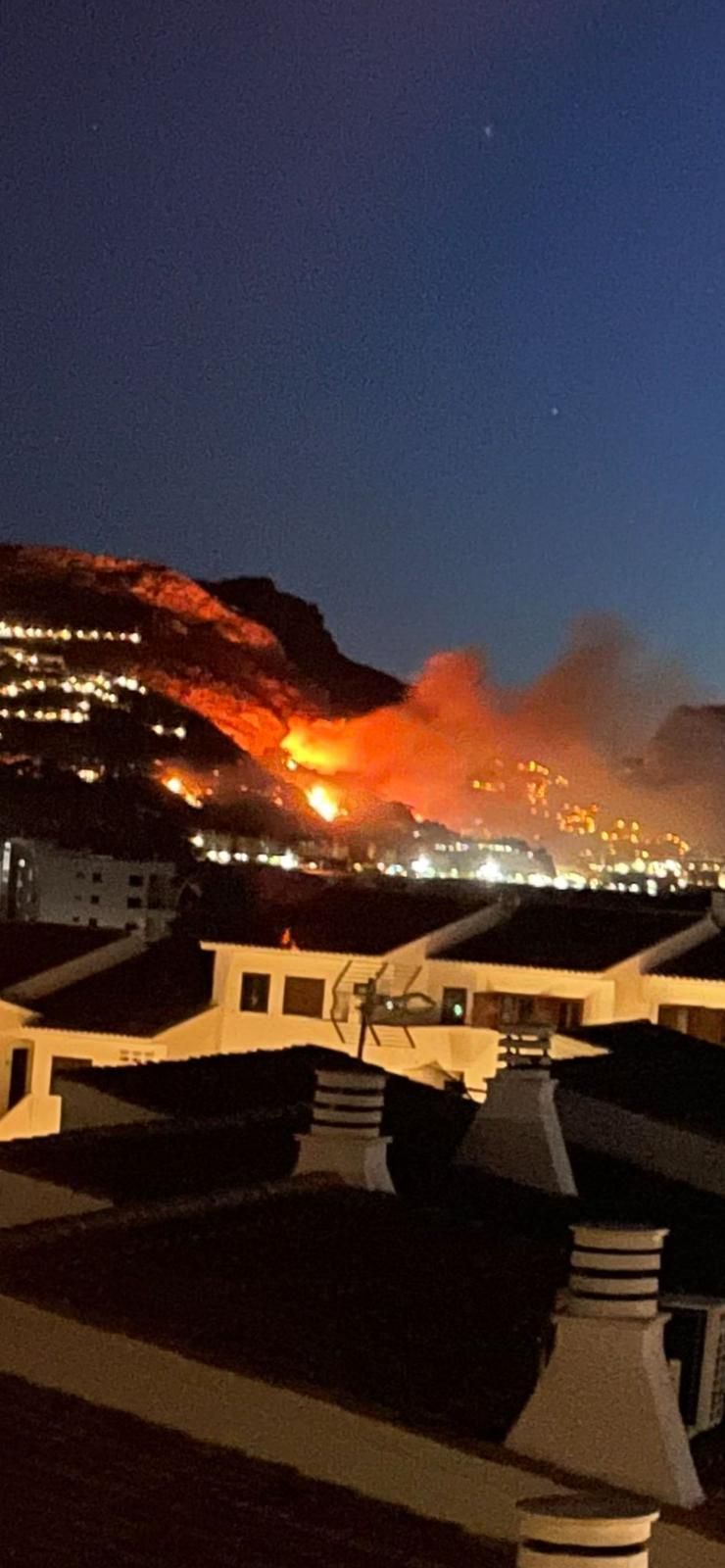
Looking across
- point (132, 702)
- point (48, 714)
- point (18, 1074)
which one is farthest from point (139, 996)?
point (132, 702)

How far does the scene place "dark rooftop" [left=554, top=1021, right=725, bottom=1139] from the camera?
16172 millimetres

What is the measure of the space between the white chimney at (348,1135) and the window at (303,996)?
23.8m

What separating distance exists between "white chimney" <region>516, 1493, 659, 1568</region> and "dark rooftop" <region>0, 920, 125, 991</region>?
2896 centimetres

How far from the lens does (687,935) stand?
35469mm

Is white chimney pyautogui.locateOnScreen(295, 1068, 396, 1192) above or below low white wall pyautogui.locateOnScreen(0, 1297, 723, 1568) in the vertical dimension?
above

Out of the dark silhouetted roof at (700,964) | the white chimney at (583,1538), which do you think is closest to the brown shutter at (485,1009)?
the dark silhouetted roof at (700,964)

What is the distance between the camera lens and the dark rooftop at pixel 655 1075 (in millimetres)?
16172

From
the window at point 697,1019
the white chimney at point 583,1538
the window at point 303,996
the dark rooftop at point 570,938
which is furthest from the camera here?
the window at point 303,996

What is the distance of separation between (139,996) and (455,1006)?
476cm

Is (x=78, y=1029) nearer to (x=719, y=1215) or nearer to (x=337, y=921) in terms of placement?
(x=337, y=921)

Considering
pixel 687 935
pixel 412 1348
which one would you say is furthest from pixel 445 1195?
pixel 687 935

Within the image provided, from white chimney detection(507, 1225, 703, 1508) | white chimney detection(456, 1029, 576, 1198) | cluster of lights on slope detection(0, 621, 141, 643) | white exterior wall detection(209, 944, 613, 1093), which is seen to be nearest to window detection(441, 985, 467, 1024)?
white exterior wall detection(209, 944, 613, 1093)

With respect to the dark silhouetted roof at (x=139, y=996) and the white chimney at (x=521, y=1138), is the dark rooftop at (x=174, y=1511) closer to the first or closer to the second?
the white chimney at (x=521, y=1138)

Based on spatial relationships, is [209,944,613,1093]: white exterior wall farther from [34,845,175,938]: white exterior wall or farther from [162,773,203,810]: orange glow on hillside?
[162,773,203,810]: orange glow on hillside
